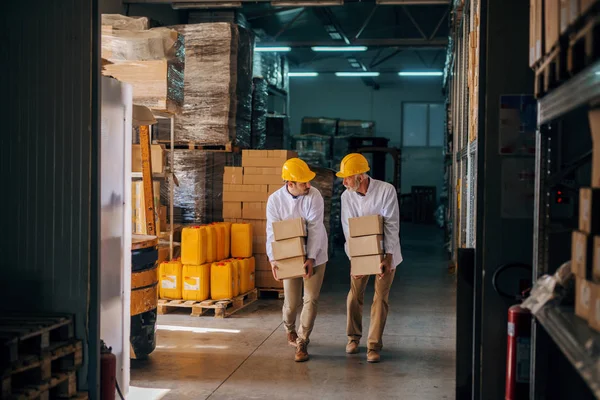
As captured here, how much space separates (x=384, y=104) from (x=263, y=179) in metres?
17.4

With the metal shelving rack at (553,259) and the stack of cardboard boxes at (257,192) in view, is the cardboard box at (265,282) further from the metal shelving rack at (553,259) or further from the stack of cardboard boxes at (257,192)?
the metal shelving rack at (553,259)

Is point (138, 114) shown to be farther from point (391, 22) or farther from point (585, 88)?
point (391, 22)

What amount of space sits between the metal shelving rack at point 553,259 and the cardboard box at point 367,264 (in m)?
2.65

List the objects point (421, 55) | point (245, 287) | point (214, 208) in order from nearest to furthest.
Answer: point (245, 287) < point (214, 208) < point (421, 55)

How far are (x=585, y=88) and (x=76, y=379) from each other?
305 cm

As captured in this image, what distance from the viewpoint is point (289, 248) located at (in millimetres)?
6656

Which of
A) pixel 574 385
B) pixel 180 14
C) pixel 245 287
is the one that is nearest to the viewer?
pixel 574 385

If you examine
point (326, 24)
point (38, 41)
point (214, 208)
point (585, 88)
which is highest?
point (326, 24)

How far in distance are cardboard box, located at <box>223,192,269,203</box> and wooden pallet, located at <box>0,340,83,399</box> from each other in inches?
253

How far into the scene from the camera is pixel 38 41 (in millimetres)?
4086

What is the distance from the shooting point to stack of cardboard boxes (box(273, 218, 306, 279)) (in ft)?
21.8

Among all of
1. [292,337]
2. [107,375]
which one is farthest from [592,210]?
[292,337]

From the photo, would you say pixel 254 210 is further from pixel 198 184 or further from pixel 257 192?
pixel 198 184

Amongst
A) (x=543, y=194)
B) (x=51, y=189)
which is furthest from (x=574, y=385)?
(x=51, y=189)
